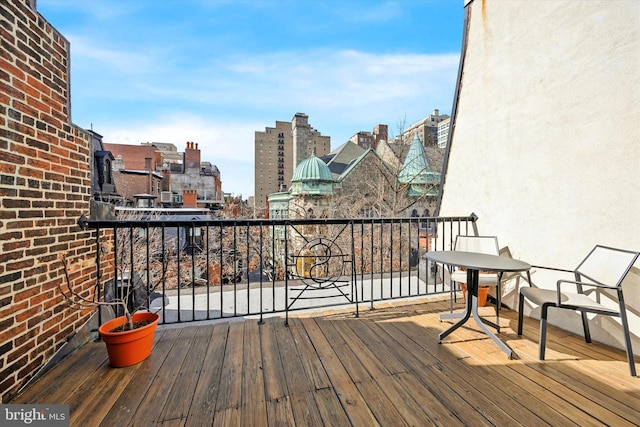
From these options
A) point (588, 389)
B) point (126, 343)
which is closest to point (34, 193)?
point (126, 343)

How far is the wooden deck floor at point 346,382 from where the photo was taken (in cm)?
134

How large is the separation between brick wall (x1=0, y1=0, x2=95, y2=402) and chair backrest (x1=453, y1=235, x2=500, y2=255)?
12.2 feet

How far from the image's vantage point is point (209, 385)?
161 cm

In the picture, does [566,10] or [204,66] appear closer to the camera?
[566,10]

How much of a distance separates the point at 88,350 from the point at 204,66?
7.04 m

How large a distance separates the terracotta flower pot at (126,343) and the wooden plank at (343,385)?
4.18ft

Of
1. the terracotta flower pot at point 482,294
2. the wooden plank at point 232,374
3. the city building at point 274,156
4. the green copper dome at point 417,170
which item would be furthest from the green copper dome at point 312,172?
the city building at point 274,156

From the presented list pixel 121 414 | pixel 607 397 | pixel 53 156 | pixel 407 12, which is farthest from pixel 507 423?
pixel 407 12

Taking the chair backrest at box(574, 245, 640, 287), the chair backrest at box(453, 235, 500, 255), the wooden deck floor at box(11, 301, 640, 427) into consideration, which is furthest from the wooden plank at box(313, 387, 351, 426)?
the chair backrest at box(453, 235, 500, 255)

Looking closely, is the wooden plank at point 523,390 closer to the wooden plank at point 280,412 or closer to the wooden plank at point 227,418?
the wooden plank at point 280,412

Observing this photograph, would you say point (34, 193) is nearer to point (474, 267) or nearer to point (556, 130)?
point (474, 267)

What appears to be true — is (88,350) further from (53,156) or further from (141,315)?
(53,156)

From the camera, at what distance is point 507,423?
1291 mm

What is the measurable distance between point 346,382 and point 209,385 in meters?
0.87
